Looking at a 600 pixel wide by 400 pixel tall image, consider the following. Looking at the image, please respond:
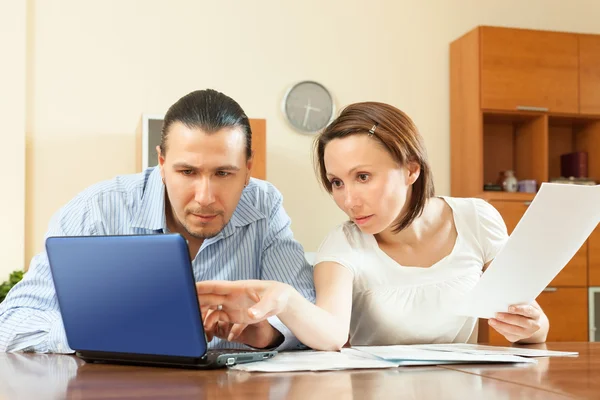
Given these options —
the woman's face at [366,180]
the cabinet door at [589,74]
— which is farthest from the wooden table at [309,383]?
the cabinet door at [589,74]

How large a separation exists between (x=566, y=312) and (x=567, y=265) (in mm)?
292

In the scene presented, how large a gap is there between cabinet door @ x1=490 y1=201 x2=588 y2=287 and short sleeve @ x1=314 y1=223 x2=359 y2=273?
2.63 meters

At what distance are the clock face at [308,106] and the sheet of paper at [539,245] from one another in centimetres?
313

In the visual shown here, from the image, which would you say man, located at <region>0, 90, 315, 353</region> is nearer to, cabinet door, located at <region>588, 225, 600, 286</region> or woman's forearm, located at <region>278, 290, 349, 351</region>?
woman's forearm, located at <region>278, 290, 349, 351</region>

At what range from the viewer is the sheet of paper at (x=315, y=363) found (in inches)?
43.3

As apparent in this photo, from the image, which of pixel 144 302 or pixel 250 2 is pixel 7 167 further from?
pixel 144 302

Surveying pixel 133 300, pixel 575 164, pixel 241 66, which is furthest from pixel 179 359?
pixel 575 164

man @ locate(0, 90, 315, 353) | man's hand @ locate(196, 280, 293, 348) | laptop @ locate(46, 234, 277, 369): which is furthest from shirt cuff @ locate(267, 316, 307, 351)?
laptop @ locate(46, 234, 277, 369)

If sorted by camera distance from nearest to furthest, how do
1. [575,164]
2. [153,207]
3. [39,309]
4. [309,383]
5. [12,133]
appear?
[309,383] < [39,309] < [153,207] < [12,133] < [575,164]

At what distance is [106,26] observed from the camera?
4.24m

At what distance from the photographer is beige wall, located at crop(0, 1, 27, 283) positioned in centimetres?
394

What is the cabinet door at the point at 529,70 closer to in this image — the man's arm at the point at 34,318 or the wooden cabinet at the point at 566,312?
the wooden cabinet at the point at 566,312

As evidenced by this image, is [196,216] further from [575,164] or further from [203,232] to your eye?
[575,164]

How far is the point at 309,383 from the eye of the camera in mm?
973
